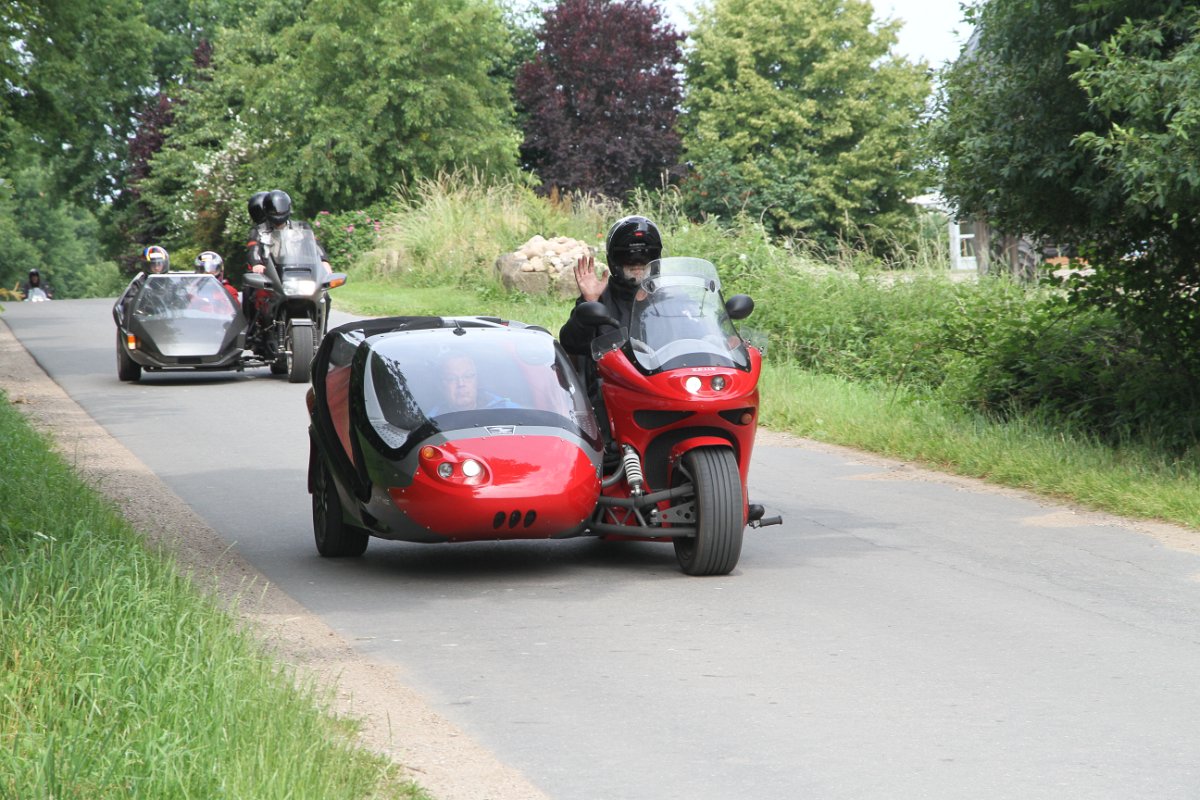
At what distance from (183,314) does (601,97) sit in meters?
37.6

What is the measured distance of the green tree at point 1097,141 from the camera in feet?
34.9

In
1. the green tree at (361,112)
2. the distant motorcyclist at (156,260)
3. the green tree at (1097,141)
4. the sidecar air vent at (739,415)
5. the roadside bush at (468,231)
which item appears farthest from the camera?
the green tree at (361,112)

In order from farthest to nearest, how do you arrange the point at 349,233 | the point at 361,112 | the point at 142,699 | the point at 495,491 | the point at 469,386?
the point at 361,112 < the point at 349,233 < the point at 469,386 < the point at 495,491 < the point at 142,699

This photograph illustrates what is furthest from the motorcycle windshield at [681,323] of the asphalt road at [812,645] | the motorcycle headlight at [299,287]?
the motorcycle headlight at [299,287]

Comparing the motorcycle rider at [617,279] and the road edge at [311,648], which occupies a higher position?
the motorcycle rider at [617,279]

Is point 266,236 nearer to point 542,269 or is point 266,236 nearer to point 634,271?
point 542,269

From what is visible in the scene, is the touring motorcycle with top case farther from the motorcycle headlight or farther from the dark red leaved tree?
the dark red leaved tree

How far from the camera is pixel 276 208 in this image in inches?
783

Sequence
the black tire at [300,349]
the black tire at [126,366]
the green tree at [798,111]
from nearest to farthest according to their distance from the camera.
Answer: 1. the black tire at [300,349]
2. the black tire at [126,366]
3. the green tree at [798,111]

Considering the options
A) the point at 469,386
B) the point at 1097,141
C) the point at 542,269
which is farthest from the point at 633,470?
the point at 542,269

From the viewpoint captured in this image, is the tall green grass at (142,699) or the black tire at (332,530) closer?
the tall green grass at (142,699)

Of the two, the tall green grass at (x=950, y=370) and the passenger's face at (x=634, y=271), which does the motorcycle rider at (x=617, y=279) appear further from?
the tall green grass at (x=950, y=370)

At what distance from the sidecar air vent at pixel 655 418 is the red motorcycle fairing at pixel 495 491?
0.50m

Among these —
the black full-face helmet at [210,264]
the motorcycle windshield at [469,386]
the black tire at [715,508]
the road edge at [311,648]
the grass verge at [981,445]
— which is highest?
the black full-face helmet at [210,264]
